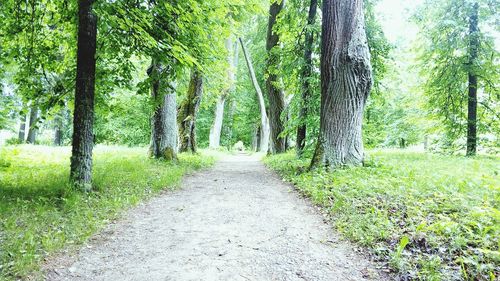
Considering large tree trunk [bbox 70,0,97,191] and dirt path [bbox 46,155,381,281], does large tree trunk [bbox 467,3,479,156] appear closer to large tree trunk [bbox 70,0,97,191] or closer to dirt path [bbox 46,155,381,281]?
dirt path [bbox 46,155,381,281]

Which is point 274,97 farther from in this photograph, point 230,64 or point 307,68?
point 307,68

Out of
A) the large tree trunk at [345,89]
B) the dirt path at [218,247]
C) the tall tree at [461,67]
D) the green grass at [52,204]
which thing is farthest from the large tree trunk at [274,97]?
the dirt path at [218,247]

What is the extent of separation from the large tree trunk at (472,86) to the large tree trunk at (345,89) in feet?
23.2

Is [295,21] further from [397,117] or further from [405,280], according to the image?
[397,117]

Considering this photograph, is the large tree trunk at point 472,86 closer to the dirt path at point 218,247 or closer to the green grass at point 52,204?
the dirt path at point 218,247

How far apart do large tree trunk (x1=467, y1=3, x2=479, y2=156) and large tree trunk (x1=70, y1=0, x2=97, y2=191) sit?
12818 millimetres

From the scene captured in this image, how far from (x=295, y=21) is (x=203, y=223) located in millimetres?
9193

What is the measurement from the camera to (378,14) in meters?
10.7

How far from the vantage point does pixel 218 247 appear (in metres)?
3.57

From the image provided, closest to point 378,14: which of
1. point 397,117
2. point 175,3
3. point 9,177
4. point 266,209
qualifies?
point 175,3

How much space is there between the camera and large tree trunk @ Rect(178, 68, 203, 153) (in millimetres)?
15000

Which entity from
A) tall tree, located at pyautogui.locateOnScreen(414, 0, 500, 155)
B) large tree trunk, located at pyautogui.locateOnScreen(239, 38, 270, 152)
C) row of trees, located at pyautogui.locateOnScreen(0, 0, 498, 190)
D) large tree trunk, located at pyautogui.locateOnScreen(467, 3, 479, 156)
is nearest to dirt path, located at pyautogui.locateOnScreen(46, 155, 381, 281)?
row of trees, located at pyautogui.locateOnScreen(0, 0, 498, 190)

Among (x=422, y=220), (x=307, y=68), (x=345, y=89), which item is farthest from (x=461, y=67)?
(x=422, y=220)

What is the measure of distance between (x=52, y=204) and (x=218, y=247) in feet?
8.93
